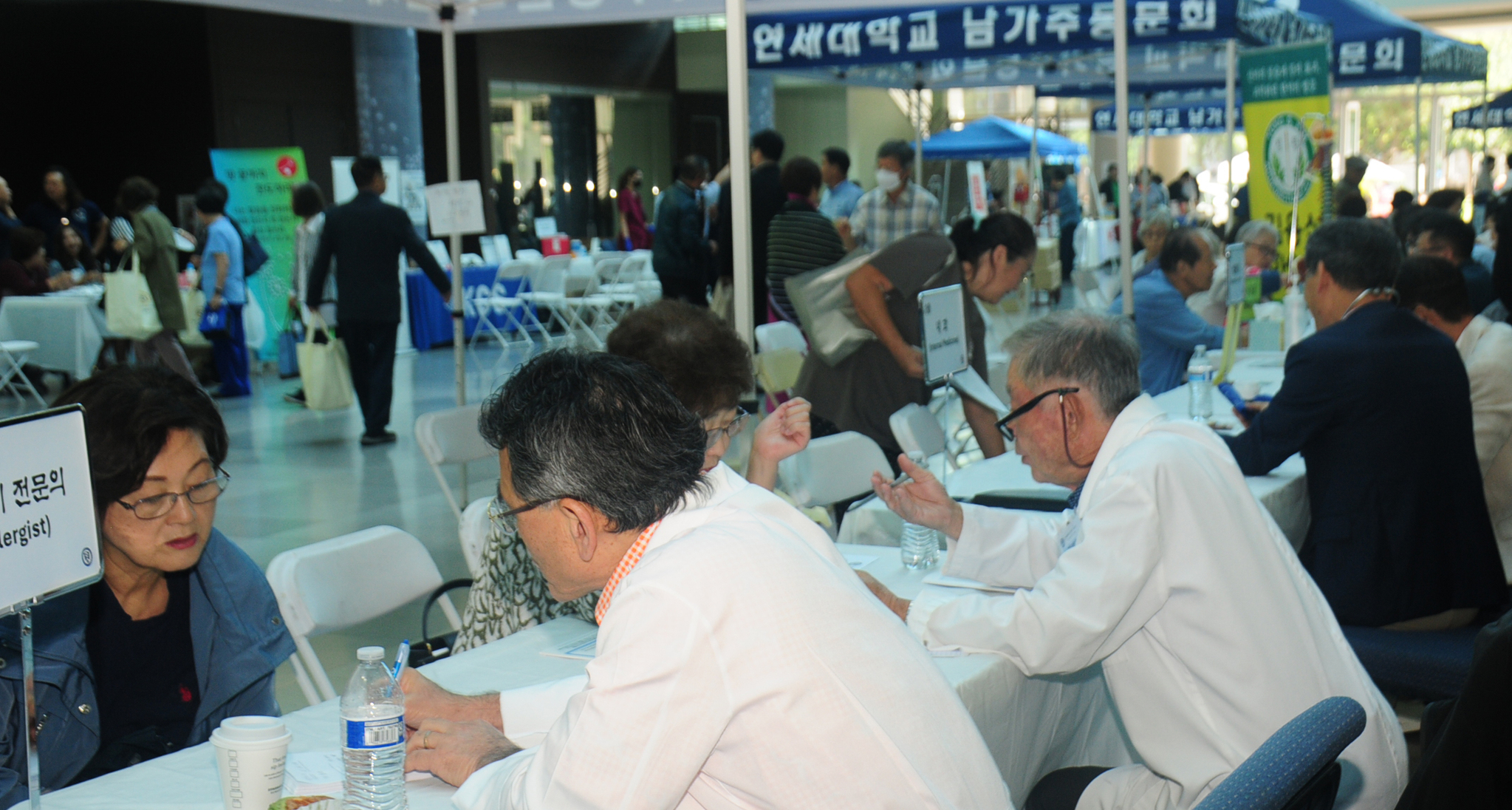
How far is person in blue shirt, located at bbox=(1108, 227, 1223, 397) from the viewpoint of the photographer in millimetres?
5379

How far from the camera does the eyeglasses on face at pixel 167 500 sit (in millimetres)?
2029

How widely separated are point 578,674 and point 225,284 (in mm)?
7977

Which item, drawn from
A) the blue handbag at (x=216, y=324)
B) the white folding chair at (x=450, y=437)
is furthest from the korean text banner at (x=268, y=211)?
the white folding chair at (x=450, y=437)

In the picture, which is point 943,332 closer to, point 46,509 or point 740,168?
point 740,168

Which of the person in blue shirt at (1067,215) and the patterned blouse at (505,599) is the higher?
the person in blue shirt at (1067,215)

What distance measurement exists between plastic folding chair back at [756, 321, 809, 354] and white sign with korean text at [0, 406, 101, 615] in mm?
4545

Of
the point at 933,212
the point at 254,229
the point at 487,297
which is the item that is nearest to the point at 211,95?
the point at 254,229

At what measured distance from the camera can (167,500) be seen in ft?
6.73

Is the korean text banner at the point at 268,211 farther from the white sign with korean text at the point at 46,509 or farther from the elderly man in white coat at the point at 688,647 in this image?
the elderly man in white coat at the point at 688,647

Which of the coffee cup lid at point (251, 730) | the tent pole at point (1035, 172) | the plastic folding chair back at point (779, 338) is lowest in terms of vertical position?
the coffee cup lid at point (251, 730)

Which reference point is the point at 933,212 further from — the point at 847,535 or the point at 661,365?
the point at 661,365

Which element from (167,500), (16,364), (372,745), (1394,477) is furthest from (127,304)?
(372,745)

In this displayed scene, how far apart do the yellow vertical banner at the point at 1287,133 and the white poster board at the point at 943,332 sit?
3.19m

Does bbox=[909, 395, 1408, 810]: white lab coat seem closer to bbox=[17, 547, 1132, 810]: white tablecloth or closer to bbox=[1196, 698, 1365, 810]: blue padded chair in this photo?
bbox=[17, 547, 1132, 810]: white tablecloth
